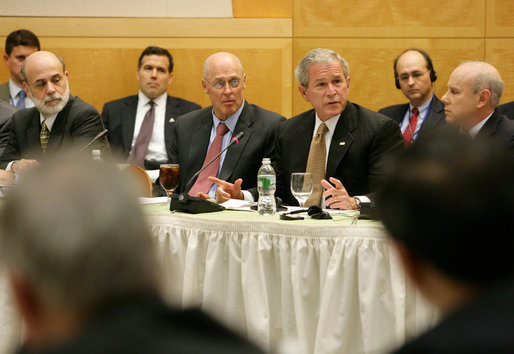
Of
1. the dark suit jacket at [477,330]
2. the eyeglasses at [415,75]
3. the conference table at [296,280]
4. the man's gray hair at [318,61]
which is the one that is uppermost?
the man's gray hair at [318,61]

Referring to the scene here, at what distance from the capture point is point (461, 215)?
2.80 ft

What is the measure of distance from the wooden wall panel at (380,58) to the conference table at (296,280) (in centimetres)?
307

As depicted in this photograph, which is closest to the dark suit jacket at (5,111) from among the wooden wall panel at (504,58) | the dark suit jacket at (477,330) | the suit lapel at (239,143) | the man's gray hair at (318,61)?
the suit lapel at (239,143)

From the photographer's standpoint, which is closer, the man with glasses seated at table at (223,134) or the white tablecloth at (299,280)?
the white tablecloth at (299,280)

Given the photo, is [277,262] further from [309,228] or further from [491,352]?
[491,352]

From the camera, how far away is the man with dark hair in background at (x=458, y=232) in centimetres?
84

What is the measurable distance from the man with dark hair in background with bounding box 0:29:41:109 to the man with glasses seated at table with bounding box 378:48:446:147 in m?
3.00

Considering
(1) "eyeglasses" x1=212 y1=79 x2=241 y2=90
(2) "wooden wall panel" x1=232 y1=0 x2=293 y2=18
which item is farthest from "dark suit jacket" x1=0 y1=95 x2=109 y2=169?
(2) "wooden wall panel" x1=232 y1=0 x2=293 y2=18

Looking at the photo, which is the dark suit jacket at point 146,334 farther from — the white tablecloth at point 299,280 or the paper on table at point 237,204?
the paper on table at point 237,204

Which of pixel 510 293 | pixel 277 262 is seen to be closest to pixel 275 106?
pixel 277 262

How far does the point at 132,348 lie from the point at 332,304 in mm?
1818

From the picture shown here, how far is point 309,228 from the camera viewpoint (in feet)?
8.31

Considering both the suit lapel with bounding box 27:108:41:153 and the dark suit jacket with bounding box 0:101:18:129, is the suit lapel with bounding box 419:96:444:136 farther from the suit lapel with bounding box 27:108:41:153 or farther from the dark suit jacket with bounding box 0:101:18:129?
the dark suit jacket with bounding box 0:101:18:129

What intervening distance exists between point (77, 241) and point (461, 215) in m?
0.49
